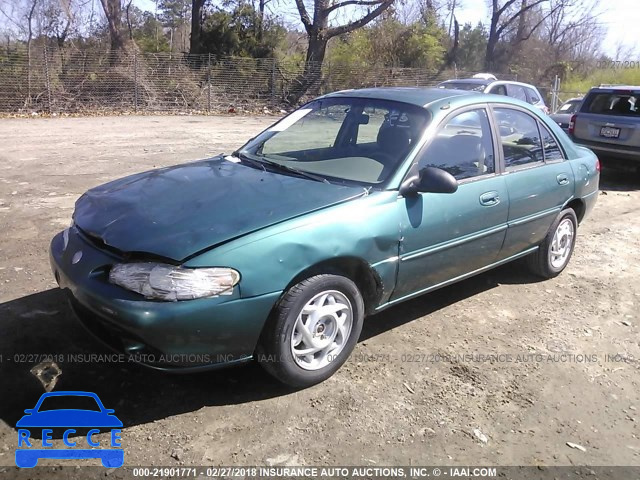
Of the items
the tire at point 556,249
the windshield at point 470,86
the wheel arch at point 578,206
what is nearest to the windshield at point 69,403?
the tire at point 556,249

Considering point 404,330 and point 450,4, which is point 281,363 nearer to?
point 404,330

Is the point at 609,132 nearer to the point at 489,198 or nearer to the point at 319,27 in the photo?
the point at 489,198

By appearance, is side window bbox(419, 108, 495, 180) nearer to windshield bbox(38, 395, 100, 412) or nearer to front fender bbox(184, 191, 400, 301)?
front fender bbox(184, 191, 400, 301)

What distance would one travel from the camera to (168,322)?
2.72 metres

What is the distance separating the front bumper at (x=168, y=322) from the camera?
2.73 metres

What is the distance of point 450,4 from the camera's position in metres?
39.8

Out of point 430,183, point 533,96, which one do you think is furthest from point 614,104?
point 430,183

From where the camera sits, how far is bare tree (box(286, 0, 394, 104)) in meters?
25.8

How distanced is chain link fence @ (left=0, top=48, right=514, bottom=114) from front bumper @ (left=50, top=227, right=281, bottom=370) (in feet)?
60.1

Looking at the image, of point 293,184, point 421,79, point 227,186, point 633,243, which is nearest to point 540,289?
point 633,243

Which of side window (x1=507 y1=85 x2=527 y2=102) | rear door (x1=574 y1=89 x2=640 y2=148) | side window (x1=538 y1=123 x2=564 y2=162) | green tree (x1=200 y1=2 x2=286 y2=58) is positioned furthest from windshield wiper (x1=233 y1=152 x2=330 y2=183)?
green tree (x1=200 y1=2 x2=286 y2=58)

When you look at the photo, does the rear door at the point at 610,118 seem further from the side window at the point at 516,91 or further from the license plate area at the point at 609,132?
the side window at the point at 516,91

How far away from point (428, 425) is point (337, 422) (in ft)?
1.58

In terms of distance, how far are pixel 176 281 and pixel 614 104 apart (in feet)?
30.8
